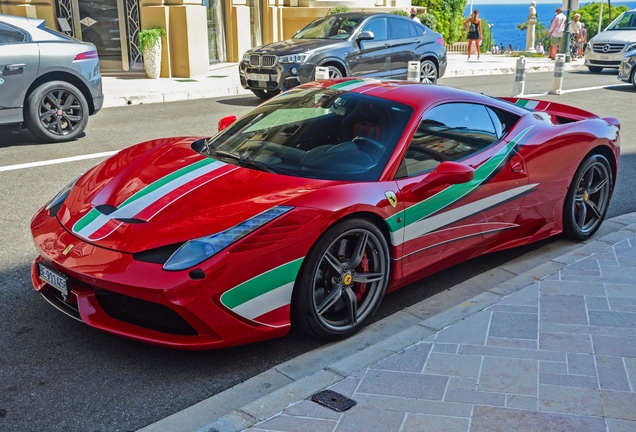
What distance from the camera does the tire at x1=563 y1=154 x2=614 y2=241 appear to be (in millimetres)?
5594

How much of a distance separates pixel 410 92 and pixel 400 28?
10141 millimetres

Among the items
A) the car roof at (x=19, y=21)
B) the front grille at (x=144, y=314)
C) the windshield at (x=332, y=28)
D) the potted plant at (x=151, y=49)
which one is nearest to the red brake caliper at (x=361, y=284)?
the front grille at (x=144, y=314)

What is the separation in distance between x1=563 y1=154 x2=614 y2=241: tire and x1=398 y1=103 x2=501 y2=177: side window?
1023 mm

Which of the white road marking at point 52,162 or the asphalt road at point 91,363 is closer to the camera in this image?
the asphalt road at point 91,363

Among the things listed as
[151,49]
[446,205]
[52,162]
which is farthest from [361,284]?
[151,49]

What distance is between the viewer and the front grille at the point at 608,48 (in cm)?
2099

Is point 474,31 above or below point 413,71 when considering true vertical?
above

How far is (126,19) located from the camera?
17.4 metres

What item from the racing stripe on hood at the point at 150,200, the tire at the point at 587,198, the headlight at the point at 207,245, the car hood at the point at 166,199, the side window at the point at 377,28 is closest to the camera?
the headlight at the point at 207,245

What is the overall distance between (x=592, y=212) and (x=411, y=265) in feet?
7.49

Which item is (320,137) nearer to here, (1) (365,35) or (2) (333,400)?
(2) (333,400)

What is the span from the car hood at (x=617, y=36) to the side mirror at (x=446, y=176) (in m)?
19.2

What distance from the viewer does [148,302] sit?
135 inches

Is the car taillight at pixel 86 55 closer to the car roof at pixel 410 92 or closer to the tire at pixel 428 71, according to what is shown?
the car roof at pixel 410 92
